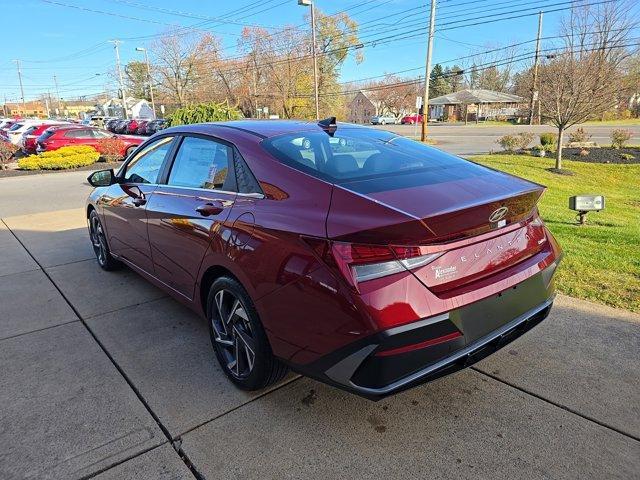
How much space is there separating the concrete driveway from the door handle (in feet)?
3.47

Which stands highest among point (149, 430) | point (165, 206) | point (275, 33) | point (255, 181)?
point (275, 33)

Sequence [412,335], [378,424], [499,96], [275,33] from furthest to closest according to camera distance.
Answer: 1. [499,96]
2. [275,33]
3. [378,424]
4. [412,335]

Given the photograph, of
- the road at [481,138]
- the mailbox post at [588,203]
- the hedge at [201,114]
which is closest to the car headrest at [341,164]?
the mailbox post at [588,203]

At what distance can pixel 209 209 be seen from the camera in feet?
9.34

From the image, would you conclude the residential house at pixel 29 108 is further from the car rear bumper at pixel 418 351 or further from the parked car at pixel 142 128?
the car rear bumper at pixel 418 351

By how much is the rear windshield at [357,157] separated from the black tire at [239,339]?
815 mm

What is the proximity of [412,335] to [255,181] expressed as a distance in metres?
1.25

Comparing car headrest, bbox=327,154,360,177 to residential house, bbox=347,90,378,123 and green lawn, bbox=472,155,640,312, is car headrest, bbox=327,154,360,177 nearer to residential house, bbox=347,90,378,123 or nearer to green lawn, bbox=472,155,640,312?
green lawn, bbox=472,155,640,312

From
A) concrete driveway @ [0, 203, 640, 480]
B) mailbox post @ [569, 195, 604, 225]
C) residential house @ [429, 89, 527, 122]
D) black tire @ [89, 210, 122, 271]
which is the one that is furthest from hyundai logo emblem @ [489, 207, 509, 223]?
residential house @ [429, 89, 527, 122]

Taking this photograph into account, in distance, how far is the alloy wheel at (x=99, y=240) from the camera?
5.03 meters

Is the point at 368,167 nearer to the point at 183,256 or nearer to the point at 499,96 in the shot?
the point at 183,256

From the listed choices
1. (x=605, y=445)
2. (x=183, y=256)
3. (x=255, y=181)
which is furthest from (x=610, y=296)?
(x=183, y=256)

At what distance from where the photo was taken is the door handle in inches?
110

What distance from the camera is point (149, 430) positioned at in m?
2.49
